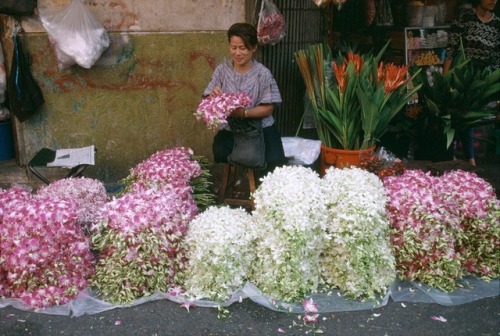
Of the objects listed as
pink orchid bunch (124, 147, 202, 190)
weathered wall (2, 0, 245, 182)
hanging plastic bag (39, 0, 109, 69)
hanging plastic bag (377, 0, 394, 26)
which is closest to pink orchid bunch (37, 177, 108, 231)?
pink orchid bunch (124, 147, 202, 190)

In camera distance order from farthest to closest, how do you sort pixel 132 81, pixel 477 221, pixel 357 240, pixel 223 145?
pixel 132 81
pixel 223 145
pixel 477 221
pixel 357 240

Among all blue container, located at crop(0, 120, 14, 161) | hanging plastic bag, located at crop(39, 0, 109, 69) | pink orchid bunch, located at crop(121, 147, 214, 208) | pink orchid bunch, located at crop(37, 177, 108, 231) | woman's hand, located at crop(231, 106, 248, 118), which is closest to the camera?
pink orchid bunch, located at crop(37, 177, 108, 231)

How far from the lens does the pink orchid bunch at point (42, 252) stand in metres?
3.41

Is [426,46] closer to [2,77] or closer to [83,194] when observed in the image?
[83,194]

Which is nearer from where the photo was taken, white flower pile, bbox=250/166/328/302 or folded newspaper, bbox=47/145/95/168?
white flower pile, bbox=250/166/328/302

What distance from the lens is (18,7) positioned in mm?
4906

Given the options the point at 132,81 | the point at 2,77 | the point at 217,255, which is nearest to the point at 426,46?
the point at 132,81

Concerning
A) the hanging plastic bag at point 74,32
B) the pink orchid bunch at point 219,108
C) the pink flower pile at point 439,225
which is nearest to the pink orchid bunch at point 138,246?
the pink orchid bunch at point 219,108

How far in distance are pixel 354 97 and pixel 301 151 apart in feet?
2.49

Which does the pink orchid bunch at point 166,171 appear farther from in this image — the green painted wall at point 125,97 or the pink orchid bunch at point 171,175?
the green painted wall at point 125,97

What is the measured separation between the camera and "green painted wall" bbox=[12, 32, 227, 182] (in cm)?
536

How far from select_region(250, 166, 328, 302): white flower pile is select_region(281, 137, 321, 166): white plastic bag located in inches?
55.2

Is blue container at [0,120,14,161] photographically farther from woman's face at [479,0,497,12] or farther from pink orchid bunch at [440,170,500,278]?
woman's face at [479,0,497,12]

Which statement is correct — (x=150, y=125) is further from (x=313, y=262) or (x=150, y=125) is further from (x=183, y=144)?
(x=313, y=262)
